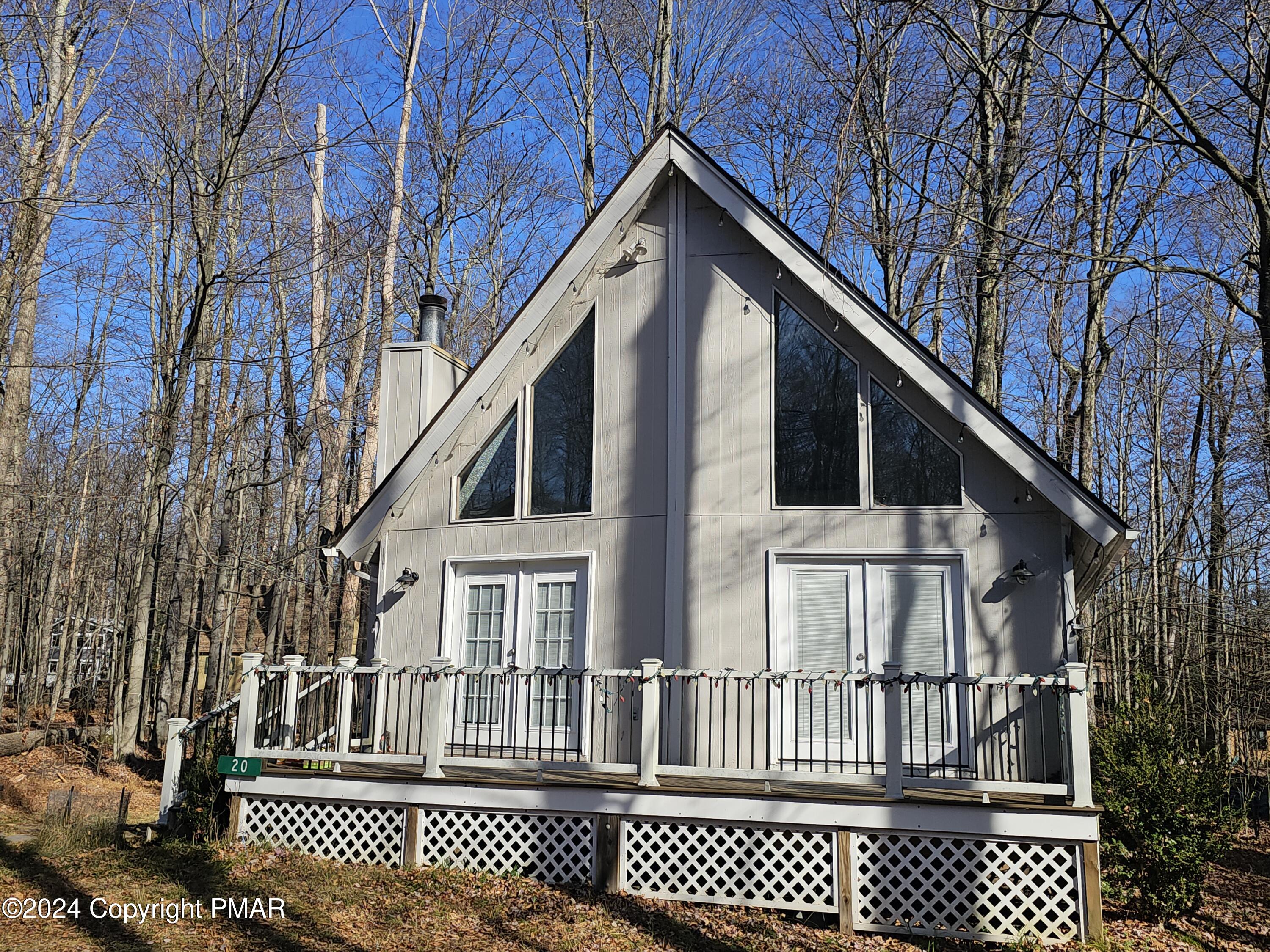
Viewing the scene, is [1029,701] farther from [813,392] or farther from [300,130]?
[300,130]

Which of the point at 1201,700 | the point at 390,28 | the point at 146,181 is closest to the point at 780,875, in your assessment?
the point at 146,181

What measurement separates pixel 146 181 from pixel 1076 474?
19.3 meters

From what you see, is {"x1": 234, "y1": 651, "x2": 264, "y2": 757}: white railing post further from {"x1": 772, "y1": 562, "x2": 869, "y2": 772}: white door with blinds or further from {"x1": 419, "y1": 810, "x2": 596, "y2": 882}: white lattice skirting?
{"x1": 772, "y1": 562, "x2": 869, "y2": 772}: white door with blinds

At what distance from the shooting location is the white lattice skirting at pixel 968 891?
295 inches

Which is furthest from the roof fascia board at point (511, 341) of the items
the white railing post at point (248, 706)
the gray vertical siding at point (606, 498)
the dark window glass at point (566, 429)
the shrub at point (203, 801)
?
the shrub at point (203, 801)

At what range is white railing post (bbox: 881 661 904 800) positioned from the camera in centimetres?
776

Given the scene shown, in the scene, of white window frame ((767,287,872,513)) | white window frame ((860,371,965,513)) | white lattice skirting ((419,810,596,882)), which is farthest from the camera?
white window frame ((767,287,872,513))

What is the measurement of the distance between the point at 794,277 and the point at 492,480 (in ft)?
12.9

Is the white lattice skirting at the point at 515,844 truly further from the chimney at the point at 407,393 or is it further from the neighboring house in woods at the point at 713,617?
the chimney at the point at 407,393

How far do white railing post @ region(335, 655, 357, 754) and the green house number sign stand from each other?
736 millimetres

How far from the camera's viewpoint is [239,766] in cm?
923

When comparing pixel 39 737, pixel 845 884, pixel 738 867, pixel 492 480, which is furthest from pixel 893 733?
pixel 39 737

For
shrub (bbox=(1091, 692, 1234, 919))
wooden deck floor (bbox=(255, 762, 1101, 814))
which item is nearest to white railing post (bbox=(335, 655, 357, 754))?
wooden deck floor (bbox=(255, 762, 1101, 814))

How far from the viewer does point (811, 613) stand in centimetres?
956
